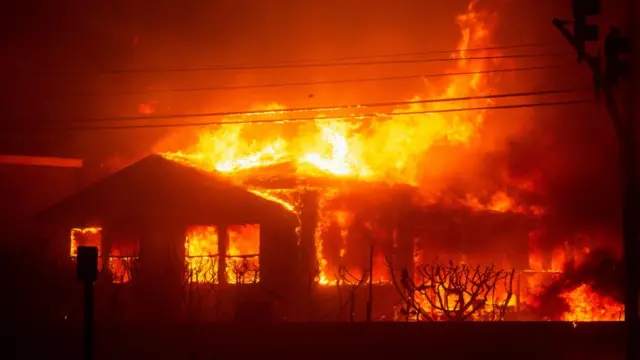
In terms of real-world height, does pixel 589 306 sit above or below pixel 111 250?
below

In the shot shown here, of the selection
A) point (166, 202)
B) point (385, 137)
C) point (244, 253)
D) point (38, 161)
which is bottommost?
point (244, 253)

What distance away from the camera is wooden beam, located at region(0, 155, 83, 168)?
3688 cm

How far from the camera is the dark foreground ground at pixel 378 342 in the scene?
1549 cm

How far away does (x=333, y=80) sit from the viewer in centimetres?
5006

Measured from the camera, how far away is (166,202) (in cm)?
2383

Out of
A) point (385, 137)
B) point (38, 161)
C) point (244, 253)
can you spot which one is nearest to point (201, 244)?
point (244, 253)

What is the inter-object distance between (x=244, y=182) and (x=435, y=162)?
34.4ft

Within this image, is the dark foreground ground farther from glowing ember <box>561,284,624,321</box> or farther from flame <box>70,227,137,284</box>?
glowing ember <box>561,284,624,321</box>

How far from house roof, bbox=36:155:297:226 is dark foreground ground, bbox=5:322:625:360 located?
7.65 m

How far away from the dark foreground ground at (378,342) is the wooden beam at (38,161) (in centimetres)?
2289

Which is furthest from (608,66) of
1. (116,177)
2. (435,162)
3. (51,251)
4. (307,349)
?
(435,162)

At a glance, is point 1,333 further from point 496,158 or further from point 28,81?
point 28,81

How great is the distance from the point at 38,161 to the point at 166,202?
17.3 metres

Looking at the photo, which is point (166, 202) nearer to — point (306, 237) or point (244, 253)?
point (244, 253)
